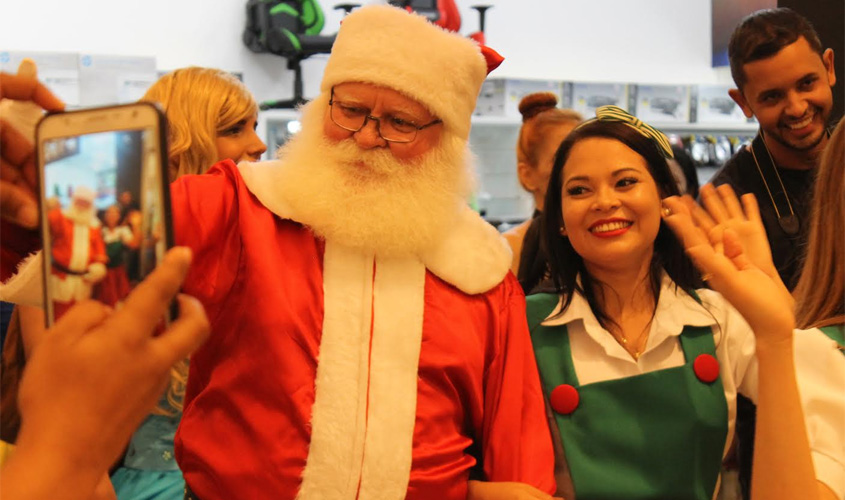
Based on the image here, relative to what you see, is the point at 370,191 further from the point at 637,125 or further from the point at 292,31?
the point at 292,31

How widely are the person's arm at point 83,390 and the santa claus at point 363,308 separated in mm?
727

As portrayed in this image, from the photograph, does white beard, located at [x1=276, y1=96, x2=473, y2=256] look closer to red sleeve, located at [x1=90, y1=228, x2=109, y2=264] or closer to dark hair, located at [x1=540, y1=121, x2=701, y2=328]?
dark hair, located at [x1=540, y1=121, x2=701, y2=328]

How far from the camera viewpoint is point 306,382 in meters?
1.37

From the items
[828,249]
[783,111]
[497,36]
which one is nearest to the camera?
[828,249]

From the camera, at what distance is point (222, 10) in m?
4.92

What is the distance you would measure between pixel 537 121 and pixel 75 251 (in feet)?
6.90

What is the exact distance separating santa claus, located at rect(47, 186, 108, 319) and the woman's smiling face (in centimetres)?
104

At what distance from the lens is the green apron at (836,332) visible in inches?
50.2

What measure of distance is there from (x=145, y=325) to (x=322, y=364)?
0.77m

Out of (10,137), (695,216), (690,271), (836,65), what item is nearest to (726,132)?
(836,65)

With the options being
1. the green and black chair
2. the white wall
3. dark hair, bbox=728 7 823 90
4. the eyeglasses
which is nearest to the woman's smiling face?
the eyeglasses

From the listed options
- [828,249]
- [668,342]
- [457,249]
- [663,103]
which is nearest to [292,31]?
[663,103]

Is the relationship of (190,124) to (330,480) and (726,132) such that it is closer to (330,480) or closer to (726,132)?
(330,480)

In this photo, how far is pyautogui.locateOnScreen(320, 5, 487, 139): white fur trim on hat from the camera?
1.51 metres
